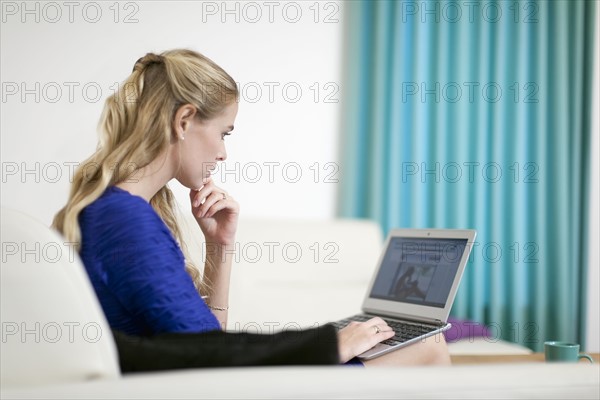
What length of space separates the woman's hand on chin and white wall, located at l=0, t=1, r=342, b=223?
1920 millimetres

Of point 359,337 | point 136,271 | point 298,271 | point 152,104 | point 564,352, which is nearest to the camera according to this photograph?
point 136,271

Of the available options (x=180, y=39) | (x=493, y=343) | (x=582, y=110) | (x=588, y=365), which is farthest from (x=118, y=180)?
(x=582, y=110)

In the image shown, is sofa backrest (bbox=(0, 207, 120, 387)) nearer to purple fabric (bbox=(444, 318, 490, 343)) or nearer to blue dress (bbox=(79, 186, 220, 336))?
blue dress (bbox=(79, 186, 220, 336))

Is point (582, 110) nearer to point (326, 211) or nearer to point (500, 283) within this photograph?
point (500, 283)

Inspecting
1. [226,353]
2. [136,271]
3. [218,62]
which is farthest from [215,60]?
[226,353]

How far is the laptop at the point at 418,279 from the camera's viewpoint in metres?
1.86

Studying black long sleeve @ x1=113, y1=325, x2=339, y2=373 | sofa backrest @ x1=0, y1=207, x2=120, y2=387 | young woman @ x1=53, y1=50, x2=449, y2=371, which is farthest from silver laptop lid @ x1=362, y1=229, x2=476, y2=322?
sofa backrest @ x1=0, y1=207, x2=120, y2=387

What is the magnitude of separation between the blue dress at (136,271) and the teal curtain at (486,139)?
2.66 metres

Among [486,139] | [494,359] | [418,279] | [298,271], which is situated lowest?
[494,359]

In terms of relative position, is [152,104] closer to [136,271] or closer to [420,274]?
[136,271]

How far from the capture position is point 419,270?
81.2 inches

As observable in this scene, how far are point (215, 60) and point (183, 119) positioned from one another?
96.1 inches

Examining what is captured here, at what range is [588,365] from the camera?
0.86 meters

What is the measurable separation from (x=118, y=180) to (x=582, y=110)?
3.16 meters
